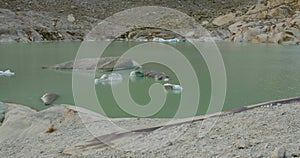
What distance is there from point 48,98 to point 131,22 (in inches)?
1890

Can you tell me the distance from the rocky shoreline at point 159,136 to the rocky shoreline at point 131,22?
35037mm

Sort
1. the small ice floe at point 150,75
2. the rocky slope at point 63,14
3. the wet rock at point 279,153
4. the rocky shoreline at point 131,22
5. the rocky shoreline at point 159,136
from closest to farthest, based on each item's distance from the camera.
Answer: the wet rock at point 279,153 → the rocky shoreline at point 159,136 → the small ice floe at point 150,75 → the rocky shoreline at point 131,22 → the rocky slope at point 63,14

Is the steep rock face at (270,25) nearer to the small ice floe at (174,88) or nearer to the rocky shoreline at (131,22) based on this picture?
the rocky shoreline at (131,22)

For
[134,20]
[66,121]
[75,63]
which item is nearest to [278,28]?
[134,20]

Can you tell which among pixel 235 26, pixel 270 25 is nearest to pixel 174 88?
pixel 270 25

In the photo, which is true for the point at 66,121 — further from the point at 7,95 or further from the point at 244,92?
the point at 244,92

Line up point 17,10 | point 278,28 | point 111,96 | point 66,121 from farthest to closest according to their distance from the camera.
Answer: point 17,10
point 278,28
point 111,96
point 66,121

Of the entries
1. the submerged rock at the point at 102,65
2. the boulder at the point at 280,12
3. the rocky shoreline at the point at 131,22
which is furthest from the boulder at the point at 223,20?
the submerged rock at the point at 102,65

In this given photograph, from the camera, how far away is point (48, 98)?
10703mm

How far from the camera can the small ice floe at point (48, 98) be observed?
10447mm

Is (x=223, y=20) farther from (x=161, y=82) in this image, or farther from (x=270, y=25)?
(x=161, y=82)

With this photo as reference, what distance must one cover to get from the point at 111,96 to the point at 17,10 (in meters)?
48.6

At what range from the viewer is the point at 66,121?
7684 millimetres

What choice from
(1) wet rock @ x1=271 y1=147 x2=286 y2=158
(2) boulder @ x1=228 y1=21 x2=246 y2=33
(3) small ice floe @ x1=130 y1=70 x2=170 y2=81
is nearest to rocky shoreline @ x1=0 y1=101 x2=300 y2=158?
(1) wet rock @ x1=271 y1=147 x2=286 y2=158
